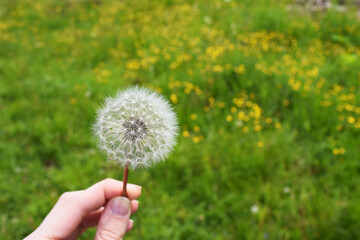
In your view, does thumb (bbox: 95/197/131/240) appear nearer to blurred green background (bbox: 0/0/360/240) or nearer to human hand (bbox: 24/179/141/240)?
human hand (bbox: 24/179/141/240)

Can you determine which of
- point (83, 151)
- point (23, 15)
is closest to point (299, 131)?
point (83, 151)

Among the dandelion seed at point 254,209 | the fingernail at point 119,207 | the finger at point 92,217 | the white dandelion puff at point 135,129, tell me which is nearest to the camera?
the white dandelion puff at point 135,129

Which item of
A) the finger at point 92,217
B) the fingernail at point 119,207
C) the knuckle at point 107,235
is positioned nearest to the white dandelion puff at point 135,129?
the fingernail at point 119,207

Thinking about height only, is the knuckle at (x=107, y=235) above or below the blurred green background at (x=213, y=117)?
above

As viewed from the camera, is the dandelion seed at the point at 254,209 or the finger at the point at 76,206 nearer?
the finger at the point at 76,206

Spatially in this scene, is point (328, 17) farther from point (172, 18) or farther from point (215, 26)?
point (172, 18)

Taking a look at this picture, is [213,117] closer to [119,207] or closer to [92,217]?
[92,217]

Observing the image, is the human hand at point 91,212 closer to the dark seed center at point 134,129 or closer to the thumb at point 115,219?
the thumb at point 115,219
